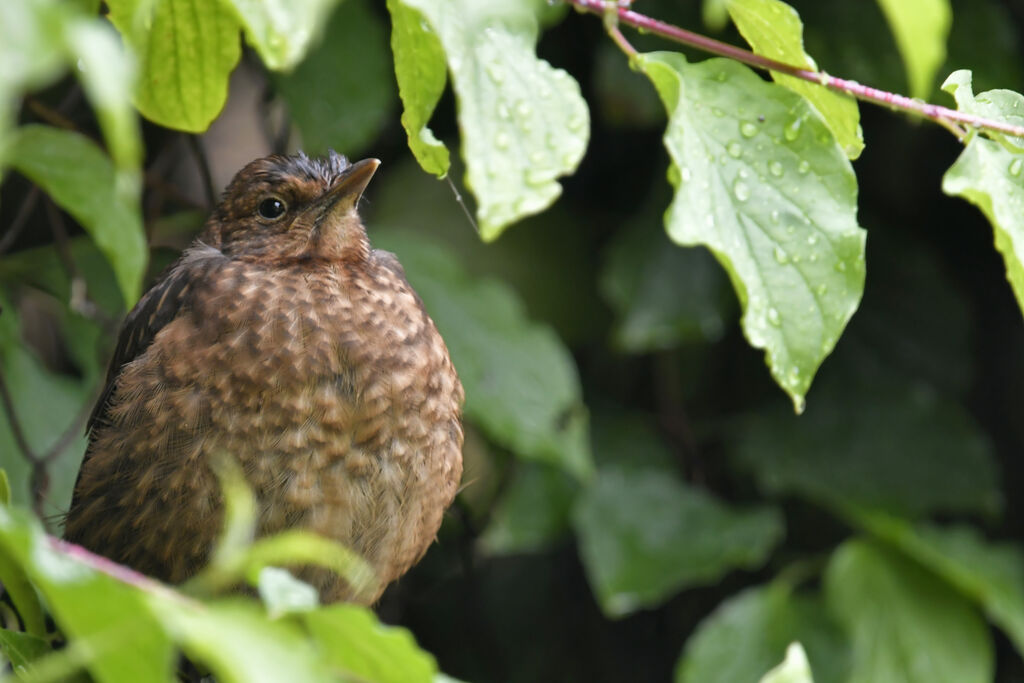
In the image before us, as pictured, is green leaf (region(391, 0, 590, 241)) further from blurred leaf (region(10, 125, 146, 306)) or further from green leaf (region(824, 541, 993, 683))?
green leaf (region(824, 541, 993, 683))

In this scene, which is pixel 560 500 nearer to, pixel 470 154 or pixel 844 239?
pixel 844 239

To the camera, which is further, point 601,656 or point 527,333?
point 601,656

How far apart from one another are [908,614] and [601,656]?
787 mm

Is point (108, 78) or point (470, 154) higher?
point (108, 78)

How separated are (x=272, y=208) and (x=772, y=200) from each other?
984mm

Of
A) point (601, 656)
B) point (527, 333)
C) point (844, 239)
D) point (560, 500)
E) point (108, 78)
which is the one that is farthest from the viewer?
point (601, 656)

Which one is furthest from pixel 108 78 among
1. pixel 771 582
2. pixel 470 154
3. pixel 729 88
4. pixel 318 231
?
pixel 771 582

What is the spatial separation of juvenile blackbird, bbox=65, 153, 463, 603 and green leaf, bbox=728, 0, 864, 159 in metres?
0.62

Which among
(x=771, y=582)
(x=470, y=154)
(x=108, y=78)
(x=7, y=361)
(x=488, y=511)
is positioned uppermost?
(x=108, y=78)

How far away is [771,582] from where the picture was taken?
9.05ft

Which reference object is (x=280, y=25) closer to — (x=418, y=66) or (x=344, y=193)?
Result: (x=418, y=66)

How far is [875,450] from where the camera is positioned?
2867mm

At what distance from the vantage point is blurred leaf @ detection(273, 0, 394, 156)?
242cm

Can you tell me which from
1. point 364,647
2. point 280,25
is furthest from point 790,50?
point 364,647
